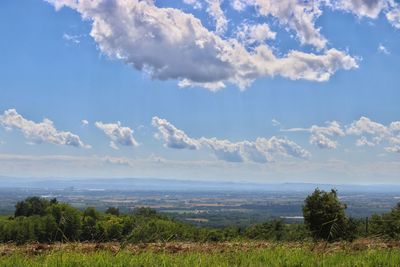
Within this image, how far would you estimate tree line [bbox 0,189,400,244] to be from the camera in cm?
1104

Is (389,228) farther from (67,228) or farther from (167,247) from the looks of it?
(67,228)

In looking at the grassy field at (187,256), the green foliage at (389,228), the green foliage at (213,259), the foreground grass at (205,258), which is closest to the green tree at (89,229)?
the grassy field at (187,256)

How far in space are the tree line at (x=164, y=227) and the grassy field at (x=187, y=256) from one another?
0.59m

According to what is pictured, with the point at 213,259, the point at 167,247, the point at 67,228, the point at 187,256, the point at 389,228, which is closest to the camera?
the point at 213,259

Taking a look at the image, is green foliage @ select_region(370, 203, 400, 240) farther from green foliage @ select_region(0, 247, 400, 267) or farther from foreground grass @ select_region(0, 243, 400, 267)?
green foliage @ select_region(0, 247, 400, 267)

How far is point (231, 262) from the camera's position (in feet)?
25.3

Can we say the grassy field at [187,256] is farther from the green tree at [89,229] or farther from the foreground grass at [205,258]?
the green tree at [89,229]

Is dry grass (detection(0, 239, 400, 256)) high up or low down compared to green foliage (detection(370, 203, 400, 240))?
up

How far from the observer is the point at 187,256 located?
807 centimetres

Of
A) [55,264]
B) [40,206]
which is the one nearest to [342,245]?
[55,264]

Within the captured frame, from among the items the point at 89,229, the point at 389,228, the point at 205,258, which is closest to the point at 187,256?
the point at 205,258

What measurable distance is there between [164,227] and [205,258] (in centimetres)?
388

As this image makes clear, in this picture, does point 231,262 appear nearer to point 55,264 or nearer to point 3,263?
point 55,264

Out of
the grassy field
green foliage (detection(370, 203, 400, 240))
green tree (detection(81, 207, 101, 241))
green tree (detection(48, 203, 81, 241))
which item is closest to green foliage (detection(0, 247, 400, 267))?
the grassy field
